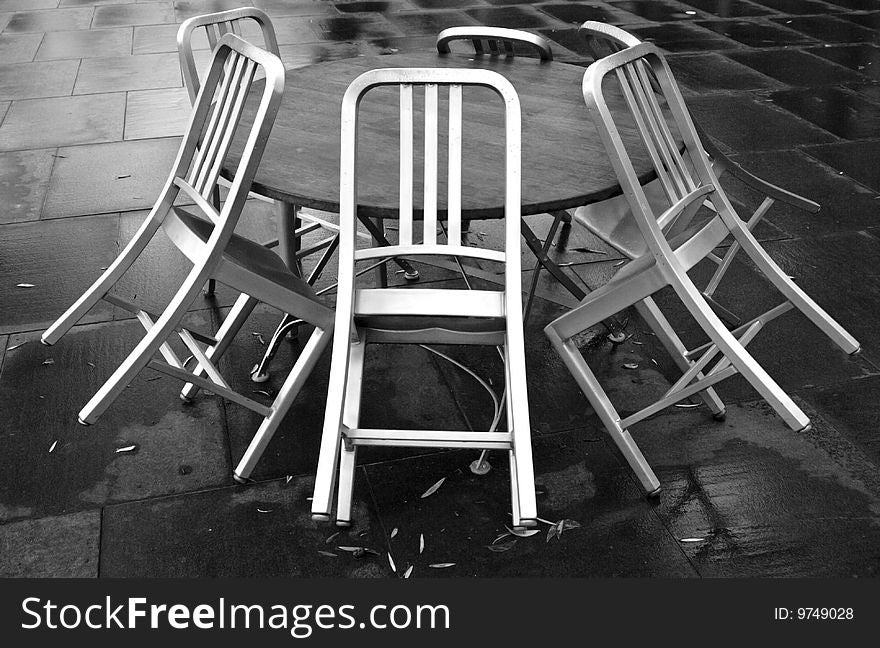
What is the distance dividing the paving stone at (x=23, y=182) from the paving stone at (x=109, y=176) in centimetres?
5

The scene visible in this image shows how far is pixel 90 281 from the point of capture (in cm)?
358

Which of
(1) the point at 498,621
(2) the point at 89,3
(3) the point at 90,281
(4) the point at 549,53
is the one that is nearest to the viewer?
(1) the point at 498,621

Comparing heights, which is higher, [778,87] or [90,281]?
[778,87]

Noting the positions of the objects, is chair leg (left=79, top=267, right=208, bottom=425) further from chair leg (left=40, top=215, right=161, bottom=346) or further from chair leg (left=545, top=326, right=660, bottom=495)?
chair leg (left=545, top=326, right=660, bottom=495)

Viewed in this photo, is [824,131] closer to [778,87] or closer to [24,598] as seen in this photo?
[778,87]

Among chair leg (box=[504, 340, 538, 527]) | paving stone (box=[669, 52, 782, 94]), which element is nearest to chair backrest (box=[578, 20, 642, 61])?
chair leg (box=[504, 340, 538, 527])

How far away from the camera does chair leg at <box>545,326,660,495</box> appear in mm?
2344

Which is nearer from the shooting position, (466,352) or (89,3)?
(466,352)

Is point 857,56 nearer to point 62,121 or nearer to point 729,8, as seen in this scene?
point 729,8

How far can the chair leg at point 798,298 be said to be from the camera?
2.26 m

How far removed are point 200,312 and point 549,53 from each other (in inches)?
65.9

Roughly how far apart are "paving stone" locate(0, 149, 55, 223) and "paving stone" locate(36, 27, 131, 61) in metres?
2.18

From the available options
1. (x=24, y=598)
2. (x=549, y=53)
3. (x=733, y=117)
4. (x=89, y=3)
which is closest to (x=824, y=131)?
(x=733, y=117)

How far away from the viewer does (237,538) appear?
230 cm
